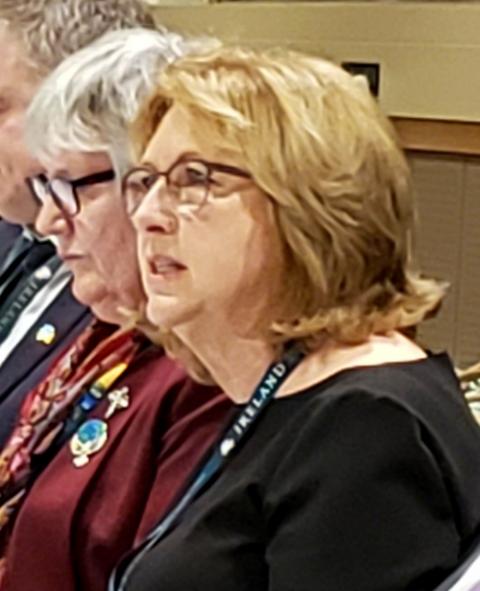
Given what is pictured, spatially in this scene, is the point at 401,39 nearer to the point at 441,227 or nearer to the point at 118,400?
the point at 441,227

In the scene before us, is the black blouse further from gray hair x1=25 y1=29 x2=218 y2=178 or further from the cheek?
gray hair x1=25 y1=29 x2=218 y2=178

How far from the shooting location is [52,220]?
5.63 feet

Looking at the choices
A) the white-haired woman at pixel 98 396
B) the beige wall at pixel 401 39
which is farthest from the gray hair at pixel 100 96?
the beige wall at pixel 401 39

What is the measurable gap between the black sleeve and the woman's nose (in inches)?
24.8

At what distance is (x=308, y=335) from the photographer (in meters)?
1.33

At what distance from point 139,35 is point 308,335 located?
23.8 inches

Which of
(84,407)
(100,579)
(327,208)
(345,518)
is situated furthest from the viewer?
(84,407)

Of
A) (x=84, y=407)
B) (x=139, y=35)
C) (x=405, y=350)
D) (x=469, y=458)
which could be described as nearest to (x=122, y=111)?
(x=139, y=35)

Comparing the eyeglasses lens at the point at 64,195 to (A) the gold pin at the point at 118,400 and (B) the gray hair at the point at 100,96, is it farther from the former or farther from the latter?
(A) the gold pin at the point at 118,400

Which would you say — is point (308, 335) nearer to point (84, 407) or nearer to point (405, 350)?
point (405, 350)

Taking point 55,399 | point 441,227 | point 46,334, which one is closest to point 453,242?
point 441,227

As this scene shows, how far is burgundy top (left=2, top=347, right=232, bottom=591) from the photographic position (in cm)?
154

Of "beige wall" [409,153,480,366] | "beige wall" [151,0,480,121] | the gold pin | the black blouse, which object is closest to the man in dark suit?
the gold pin

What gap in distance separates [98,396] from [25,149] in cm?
45
